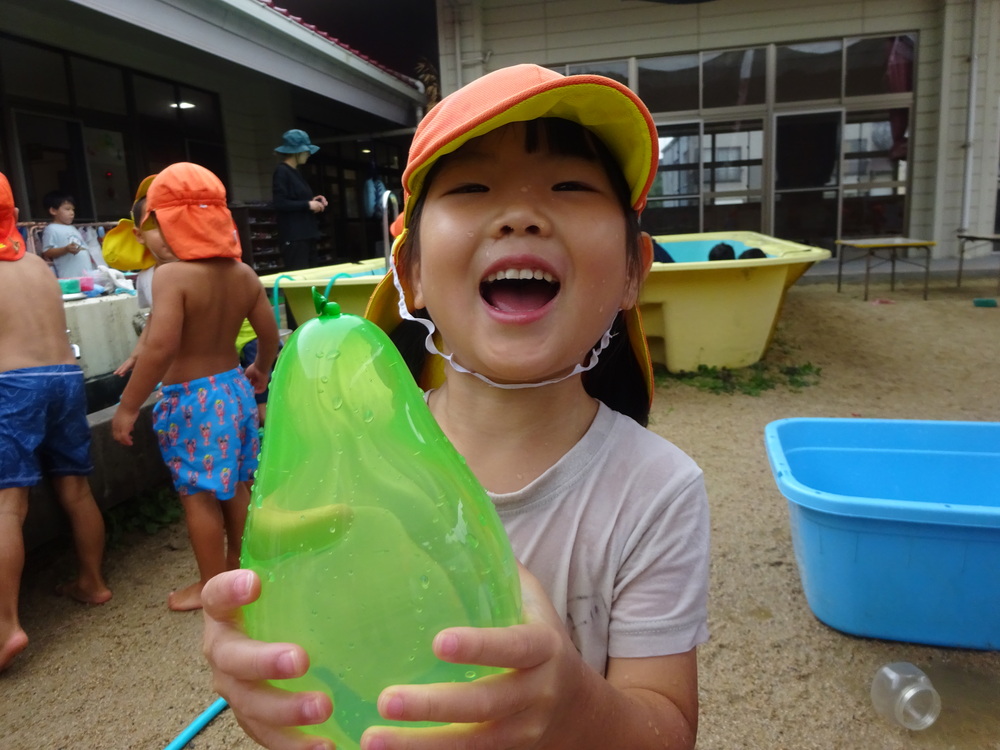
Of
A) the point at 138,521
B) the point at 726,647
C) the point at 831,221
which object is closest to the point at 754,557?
the point at 726,647

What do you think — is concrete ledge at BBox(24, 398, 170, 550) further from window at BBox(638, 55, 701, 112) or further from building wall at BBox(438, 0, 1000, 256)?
window at BBox(638, 55, 701, 112)

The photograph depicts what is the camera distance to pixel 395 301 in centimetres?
125

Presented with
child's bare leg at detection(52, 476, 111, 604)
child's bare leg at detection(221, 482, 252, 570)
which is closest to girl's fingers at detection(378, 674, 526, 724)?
child's bare leg at detection(221, 482, 252, 570)

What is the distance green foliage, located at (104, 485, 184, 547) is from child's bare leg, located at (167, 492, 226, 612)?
80cm

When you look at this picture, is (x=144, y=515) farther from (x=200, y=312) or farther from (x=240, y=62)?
Result: (x=240, y=62)

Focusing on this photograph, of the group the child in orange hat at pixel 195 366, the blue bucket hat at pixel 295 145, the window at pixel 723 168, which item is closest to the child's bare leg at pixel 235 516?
the child in orange hat at pixel 195 366

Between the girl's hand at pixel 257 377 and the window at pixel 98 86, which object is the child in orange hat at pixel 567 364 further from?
the window at pixel 98 86

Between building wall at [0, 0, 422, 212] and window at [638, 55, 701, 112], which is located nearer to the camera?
building wall at [0, 0, 422, 212]

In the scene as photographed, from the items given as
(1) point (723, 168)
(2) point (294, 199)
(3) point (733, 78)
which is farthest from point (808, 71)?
(2) point (294, 199)

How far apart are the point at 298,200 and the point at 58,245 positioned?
2143 mm

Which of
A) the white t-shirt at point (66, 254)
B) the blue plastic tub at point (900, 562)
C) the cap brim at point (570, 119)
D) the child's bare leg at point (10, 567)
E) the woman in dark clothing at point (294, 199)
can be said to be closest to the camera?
the cap brim at point (570, 119)

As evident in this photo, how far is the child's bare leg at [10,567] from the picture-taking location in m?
2.39

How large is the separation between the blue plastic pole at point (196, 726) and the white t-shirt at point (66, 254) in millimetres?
5084

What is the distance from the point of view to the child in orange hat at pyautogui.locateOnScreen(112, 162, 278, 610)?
2.68 m
